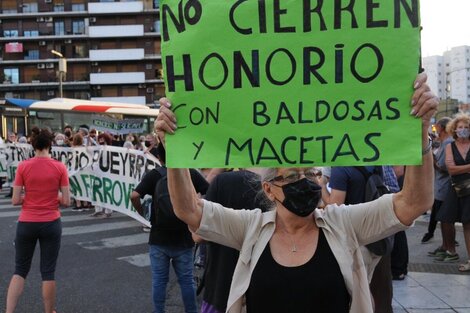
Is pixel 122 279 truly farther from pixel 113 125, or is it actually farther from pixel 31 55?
pixel 31 55

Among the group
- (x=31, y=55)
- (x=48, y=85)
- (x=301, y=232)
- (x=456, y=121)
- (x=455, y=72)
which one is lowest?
(x=301, y=232)

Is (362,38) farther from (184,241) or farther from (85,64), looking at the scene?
(85,64)

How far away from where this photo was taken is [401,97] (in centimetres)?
219

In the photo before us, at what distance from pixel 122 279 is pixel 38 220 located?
6.67 ft

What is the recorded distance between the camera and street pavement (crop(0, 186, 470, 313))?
5.55 meters

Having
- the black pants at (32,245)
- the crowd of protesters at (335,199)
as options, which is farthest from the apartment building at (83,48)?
the black pants at (32,245)

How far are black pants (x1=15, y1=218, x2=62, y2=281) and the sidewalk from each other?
3.47m

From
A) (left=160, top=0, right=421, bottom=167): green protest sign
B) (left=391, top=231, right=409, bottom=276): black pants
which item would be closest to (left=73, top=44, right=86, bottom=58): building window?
(left=391, top=231, right=409, bottom=276): black pants

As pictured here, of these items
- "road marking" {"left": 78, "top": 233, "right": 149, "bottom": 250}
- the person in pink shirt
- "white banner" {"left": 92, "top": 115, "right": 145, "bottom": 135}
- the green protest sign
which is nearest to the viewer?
the green protest sign

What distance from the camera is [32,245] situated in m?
4.96

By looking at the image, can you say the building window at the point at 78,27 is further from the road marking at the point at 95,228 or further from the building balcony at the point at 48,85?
the road marking at the point at 95,228

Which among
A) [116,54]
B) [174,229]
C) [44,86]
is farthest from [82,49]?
[174,229]

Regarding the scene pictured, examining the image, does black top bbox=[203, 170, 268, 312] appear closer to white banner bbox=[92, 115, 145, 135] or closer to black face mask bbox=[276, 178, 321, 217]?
black face mask bbox=[276, 178, 321, 217]

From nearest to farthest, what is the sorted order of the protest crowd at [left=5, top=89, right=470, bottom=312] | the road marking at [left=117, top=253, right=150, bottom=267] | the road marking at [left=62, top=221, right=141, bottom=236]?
the protest crowd at [left=5, top=89, right=470, bottom=312] → the road marking at [left=117, top=253, right=150, bottom=267] → the road marking at [left=62, top=221, right=141, bottom=236]
